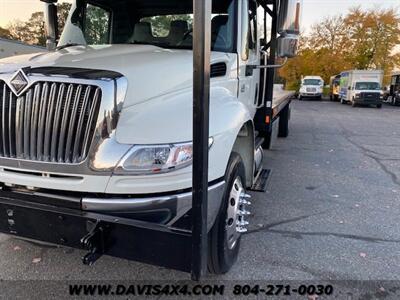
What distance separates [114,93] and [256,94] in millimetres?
3128

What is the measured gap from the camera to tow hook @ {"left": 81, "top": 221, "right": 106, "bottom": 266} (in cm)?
227

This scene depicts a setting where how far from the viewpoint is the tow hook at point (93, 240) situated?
227cm

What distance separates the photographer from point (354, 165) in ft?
24.6

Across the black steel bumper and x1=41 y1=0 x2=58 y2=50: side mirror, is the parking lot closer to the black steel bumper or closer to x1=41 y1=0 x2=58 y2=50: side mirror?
the black steel bumper

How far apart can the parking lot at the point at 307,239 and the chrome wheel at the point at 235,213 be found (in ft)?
1.17

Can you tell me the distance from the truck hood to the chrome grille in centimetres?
24

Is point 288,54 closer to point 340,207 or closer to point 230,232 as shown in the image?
point 230,232

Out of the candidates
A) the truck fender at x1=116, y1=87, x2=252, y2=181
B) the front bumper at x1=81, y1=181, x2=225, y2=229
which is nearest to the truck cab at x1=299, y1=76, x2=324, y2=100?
the truck fender at x1=116, y1=87, x2=252, y2=181

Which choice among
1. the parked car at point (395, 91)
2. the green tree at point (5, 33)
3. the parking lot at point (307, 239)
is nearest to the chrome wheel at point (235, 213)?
the parking lot at point (307, 239)

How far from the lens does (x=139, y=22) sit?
14.0 ft

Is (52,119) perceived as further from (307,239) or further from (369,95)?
(369,95)

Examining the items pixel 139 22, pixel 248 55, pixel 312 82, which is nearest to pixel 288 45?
pixel 248 55

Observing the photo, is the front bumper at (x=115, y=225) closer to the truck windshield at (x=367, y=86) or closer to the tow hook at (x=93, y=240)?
the tow hook at (x=93, y=240)

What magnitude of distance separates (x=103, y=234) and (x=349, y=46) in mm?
42985
